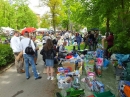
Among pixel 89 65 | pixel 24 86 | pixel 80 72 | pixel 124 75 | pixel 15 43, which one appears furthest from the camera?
pixel 15 43

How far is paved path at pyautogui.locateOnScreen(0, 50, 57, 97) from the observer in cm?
624

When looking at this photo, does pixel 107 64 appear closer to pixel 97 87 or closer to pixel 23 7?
pixel 97 87

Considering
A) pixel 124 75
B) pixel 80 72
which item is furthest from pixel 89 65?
pixel 124 75

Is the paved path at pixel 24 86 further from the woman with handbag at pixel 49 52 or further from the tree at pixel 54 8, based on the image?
the tree at pixel 54 8

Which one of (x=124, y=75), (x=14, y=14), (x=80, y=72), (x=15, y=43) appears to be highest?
(x=14, y=14)

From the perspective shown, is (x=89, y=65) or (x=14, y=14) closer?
(x=89, y=65)

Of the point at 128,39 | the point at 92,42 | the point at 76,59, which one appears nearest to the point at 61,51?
the point at 76,59

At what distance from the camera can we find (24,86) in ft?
23.0

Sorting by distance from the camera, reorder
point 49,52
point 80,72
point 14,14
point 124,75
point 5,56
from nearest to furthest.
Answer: point 124,75, point 49,52, point 80,72, point 5,56, point 14,14

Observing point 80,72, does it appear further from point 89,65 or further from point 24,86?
point 24,86

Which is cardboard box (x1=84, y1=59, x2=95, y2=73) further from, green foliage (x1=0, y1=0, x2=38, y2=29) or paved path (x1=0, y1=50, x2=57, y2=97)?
green foliage (x1=0, y1=0, x2=38, y2=29)

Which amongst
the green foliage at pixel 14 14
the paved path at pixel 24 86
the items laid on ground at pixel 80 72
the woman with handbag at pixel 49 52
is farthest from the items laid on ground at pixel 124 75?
the green foliage at pixel 14 14

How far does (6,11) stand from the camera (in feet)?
127

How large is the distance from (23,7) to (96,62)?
118 feet
